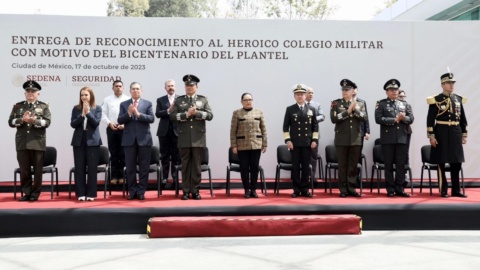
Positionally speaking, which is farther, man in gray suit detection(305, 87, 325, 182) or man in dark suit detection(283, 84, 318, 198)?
man in gray suit detection(305, 87, 325, 182)

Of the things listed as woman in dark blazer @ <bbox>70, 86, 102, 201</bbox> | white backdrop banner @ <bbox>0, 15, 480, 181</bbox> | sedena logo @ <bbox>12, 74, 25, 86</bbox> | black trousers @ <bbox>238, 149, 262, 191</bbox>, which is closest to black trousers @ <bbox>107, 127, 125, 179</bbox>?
white backdrop banner @ <bbox>0, 15, 480, 181</bbox>

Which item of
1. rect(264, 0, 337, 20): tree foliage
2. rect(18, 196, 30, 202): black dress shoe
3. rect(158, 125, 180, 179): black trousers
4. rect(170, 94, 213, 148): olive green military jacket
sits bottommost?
rect(18, 196, 30, 202): black dress shoe

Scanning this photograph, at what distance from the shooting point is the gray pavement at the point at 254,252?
4.02 meters

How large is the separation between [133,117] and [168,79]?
1643 millimetres

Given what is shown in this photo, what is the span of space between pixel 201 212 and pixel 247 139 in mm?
1209

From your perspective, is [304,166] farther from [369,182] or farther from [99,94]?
[99,94]

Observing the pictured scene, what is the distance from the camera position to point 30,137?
6.05m

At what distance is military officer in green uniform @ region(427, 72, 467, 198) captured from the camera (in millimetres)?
6391

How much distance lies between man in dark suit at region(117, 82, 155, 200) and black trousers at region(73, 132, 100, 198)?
376 millimetres

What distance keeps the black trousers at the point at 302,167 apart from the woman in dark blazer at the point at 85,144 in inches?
91.6

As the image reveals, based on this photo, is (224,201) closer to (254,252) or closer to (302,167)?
(302,167)

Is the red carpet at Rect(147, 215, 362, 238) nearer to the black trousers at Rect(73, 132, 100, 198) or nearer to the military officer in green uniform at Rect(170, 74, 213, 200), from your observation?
the military officer in green uniform at Rect(170, 74, 213, 200)

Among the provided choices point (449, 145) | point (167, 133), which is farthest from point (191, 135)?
point (449, 145)

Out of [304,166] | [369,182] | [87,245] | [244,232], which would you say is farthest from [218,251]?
[369,182]
